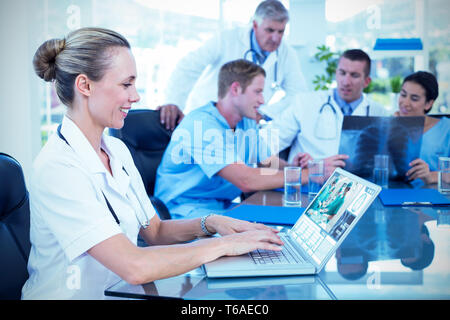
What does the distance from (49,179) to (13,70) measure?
7.34ft

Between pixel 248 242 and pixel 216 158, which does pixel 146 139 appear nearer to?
pixel 216 158

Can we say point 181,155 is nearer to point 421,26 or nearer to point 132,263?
point 132,263

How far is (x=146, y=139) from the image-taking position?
2057 mm

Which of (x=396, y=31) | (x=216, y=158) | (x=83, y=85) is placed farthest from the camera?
(x=396, y=31)

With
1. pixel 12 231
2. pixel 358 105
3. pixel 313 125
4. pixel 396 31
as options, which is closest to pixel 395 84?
pixel 396 31

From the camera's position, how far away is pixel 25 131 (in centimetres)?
292

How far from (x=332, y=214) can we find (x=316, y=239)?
0.22 feet

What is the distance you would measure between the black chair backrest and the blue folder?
68 cm

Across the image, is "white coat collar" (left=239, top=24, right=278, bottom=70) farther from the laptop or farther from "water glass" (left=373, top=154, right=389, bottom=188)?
the laptop

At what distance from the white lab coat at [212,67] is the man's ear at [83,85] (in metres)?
1.90

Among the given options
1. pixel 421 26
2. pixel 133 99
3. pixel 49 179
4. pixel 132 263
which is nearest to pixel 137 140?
pixel 133 99

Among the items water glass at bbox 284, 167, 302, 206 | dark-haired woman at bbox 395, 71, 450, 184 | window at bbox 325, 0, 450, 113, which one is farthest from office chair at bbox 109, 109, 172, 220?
window at bbox 325, 0, 450, 113

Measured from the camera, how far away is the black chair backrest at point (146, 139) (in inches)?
78.8

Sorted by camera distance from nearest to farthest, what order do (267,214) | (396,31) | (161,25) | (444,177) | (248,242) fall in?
(248,242), (267,214), (444,177), (161,25), (396,31)
